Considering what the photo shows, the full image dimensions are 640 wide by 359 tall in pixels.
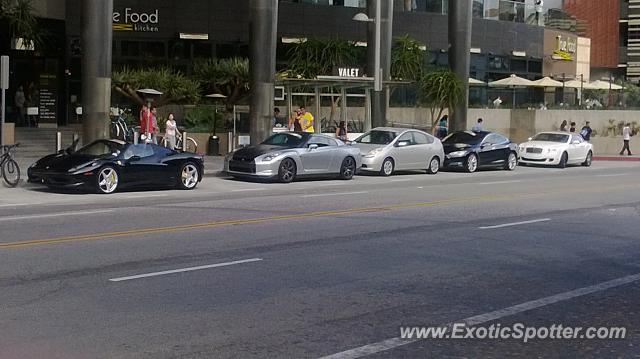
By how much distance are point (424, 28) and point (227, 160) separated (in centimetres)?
2646

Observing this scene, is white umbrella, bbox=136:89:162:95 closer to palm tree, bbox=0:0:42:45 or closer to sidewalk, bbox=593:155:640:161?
palm tree, bbox=0:0:42:45

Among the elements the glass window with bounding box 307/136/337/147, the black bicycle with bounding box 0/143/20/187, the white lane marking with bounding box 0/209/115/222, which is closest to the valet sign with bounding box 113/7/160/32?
the glass window with bounding box 307/136/337/147

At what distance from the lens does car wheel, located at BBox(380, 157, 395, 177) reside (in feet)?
87.4

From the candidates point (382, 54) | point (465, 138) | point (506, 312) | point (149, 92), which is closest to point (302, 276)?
point (506, 312)

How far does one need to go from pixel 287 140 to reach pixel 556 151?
14.4m

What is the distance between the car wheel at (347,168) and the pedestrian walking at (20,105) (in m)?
16.1

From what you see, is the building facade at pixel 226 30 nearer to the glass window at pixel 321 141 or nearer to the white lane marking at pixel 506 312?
the glass window at pixel 321 141

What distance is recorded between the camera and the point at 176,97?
3516 centimetres

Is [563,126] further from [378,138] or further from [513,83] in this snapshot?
[378,138]

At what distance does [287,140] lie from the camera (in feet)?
78.3

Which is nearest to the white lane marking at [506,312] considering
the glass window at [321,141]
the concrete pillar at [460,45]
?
the glass window at [321,141]

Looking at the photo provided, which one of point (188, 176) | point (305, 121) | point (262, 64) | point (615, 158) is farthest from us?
point (615, 158)

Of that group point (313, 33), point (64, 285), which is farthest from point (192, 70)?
point (64, 285)

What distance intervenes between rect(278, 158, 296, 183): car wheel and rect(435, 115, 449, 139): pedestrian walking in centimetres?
1574
